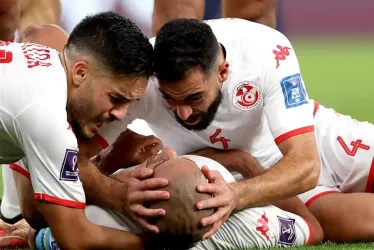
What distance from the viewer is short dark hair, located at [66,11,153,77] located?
381 cm

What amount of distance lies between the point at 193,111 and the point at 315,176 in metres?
0.61

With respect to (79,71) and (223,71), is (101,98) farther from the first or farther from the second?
(223,71)

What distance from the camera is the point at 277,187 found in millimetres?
4023

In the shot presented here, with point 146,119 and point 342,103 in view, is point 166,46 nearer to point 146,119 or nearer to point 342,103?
point 146,119

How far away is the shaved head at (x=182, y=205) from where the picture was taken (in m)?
3.54

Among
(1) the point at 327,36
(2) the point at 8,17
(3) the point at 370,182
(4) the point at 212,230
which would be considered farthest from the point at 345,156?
(1) the point at 327,36

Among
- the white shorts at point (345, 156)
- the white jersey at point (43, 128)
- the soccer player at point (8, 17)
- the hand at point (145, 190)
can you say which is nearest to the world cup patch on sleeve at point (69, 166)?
the white jersey at point (43, 128)

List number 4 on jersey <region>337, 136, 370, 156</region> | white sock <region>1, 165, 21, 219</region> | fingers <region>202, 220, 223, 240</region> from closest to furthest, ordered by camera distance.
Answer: fingers <region>202, 220, 223, 240</region> < white sock <region>1, 165, 21, 219</region> < number 4 on jersey <region>337, 136, 370, 156</region>

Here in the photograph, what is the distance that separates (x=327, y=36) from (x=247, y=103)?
12.9m

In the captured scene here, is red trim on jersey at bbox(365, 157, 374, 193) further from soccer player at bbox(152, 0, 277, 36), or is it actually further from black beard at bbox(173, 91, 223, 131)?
soccer player at bbox(152, 0, 277, 36)

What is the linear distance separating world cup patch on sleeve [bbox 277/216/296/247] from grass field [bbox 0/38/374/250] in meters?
5.35

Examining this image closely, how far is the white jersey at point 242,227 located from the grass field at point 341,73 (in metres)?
5.39

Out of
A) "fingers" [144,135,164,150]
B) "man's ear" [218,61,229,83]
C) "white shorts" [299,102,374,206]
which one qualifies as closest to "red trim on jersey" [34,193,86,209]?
"fingers" [144,135,164,150]

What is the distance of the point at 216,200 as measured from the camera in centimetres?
362
